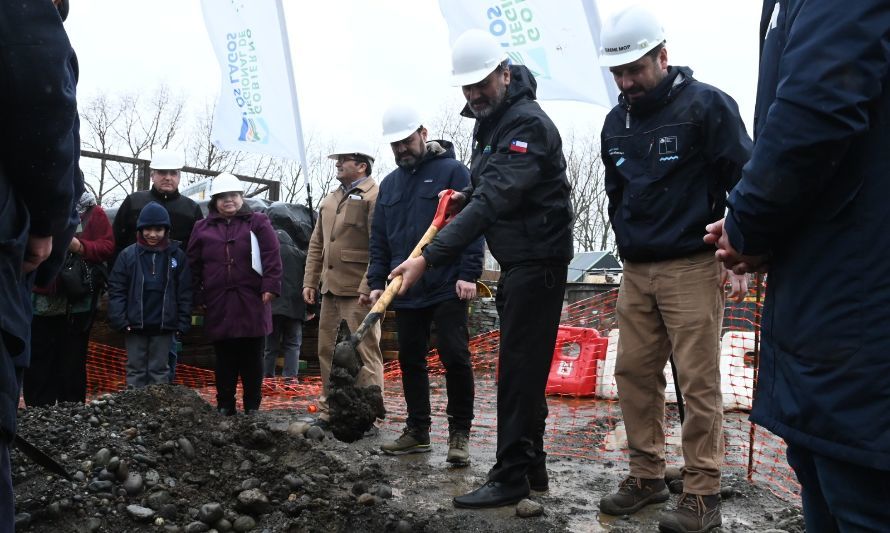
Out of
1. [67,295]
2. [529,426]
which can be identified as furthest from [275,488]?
[67,295]

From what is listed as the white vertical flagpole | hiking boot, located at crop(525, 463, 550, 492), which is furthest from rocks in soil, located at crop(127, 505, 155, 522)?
the white vertical flagpole

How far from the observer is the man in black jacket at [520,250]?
12.3ft

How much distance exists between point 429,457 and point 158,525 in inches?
82.7

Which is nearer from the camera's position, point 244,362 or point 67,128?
point 67,128

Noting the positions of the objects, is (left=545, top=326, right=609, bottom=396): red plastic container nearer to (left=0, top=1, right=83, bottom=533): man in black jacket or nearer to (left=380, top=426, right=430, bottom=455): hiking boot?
(left=380, top=426, right=430, bottom=455): hiking boot

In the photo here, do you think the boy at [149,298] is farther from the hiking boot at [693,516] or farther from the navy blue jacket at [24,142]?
the hiking boot at [693,516]

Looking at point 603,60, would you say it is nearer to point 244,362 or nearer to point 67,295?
point 244,362

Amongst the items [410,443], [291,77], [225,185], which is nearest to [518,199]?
[410,443]

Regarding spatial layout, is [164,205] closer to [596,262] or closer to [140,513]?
[140,513]

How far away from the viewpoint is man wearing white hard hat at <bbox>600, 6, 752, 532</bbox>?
11.4 feet

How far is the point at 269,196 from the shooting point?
15.7 m

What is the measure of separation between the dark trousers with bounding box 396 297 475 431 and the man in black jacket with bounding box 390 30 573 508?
88 centimetres

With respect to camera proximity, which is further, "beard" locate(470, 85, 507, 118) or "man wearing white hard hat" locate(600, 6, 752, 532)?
"beard" locate(470, 85, 507, 118)

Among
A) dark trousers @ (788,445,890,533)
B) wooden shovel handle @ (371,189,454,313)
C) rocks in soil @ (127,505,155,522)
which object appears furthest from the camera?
wooden shovel handle @ (371,189,454,313)
